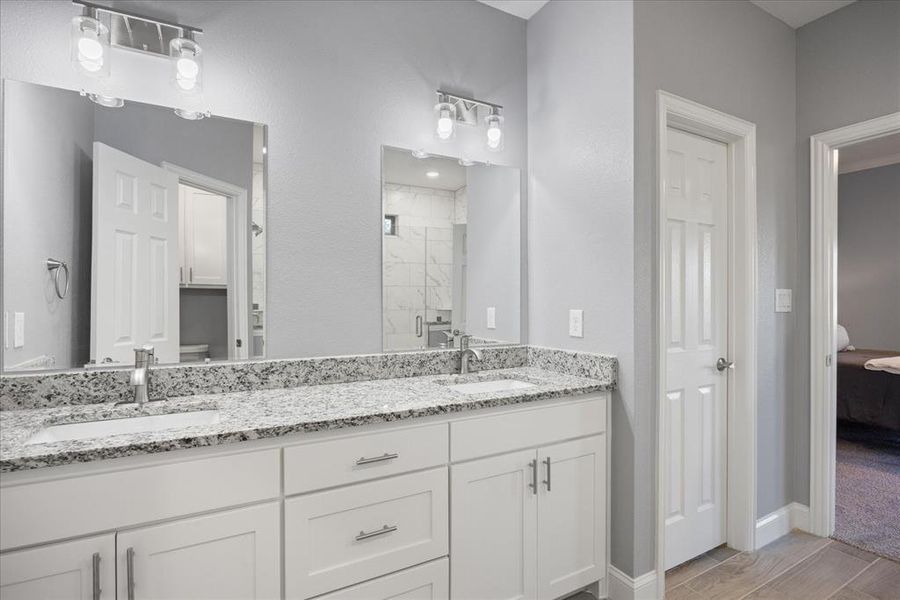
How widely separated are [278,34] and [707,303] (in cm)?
223

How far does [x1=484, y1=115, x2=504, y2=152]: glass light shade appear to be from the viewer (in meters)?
2.25

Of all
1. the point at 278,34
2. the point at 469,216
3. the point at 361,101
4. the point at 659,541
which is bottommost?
the point at 659,541

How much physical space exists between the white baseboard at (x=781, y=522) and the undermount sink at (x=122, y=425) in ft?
8.46

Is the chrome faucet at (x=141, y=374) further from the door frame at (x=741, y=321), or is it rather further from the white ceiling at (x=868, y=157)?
the white ceiling at (x=868, y=157)

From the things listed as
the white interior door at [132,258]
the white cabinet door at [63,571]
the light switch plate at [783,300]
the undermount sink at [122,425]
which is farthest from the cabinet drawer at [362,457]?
the light switch plate at [783,300]

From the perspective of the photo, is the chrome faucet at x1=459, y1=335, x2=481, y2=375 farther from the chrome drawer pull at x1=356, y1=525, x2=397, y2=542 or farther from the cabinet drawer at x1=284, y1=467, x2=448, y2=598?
the chrome drawer pull at x1=356, y1=525, x2=397, y2=542

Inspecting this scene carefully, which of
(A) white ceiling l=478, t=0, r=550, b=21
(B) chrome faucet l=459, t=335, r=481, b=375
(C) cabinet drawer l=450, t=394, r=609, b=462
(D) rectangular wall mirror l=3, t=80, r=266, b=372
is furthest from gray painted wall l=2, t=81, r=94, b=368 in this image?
(A) white ceiling l=478, t=0, r=550, b=21

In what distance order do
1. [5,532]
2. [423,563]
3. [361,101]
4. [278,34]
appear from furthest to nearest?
[361,101] < [278,34] < [423,563] < [5,532]

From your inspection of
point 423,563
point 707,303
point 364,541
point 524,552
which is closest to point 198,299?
point 364,541

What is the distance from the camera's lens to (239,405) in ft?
5.09

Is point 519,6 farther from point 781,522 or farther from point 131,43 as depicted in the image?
point 781,522

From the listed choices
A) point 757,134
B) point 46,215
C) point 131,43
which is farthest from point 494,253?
point 46,215

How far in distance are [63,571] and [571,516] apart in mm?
1579

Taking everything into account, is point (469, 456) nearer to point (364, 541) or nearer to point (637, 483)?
point (364, 541)
